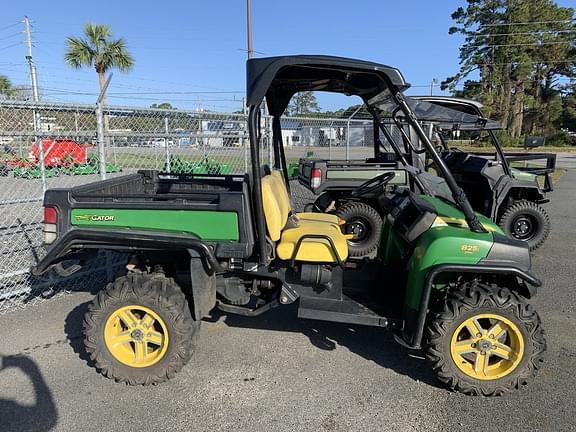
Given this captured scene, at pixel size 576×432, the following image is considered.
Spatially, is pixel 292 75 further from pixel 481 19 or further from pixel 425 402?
pixel 481 19

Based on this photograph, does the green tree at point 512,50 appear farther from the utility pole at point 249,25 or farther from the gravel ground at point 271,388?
the gravel ground at point 271,388

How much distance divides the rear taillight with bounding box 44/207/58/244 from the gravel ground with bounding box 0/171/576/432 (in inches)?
38.6

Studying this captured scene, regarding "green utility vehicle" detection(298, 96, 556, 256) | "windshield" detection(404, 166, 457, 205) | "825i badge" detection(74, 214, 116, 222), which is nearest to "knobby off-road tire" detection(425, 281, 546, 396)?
"windshield" detection(404, 166, 457, 205)

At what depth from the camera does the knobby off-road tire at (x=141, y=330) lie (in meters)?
3.10

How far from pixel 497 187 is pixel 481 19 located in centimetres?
4344

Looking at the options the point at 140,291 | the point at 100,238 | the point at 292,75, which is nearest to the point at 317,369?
the point at 140,291

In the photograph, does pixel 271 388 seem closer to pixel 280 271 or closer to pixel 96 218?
pixel 280 271

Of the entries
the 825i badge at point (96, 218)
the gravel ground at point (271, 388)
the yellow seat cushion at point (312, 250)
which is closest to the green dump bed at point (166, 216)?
the 825i badge at point (96, 218)

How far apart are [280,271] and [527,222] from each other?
4.96 metres

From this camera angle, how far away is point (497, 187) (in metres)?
6.50

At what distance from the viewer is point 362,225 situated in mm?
6473

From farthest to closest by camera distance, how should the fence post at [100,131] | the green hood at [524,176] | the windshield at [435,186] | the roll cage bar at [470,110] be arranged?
the green hood at [524,176] < the roll cage bar at [470,110] < the fence post at [100,131] < the windshield at [435,186]

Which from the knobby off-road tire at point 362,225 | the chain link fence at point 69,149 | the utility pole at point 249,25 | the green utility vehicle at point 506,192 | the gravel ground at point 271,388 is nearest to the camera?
the gravel ground at point 271,388

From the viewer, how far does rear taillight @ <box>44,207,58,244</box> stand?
124 inches
